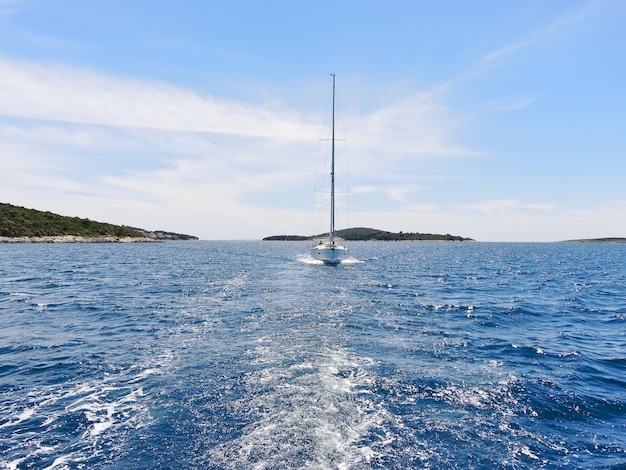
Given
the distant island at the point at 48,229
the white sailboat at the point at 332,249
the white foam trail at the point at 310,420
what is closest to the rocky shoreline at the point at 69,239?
the distant island at the point at 48,229

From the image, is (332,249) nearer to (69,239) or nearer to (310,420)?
(310,420)

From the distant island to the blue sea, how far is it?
14309 cm

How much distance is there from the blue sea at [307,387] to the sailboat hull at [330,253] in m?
36.2

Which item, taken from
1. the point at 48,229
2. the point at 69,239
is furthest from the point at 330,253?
the point at 48,229

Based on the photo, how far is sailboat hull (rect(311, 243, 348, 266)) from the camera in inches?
2616

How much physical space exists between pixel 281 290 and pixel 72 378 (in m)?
26.4

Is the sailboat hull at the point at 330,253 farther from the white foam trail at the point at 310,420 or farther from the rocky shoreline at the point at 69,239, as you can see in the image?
the rocky shoreline at the point at 69,239

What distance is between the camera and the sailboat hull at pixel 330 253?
66.4m

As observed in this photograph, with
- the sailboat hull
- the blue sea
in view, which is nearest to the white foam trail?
the blue sea

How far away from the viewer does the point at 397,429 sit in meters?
11.0

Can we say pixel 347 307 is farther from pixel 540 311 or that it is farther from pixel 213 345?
pixel 540 311

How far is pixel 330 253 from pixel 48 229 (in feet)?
495

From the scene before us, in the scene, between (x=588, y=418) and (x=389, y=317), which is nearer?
(x=588, y=418)

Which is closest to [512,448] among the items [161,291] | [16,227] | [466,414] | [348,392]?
[466,414]
